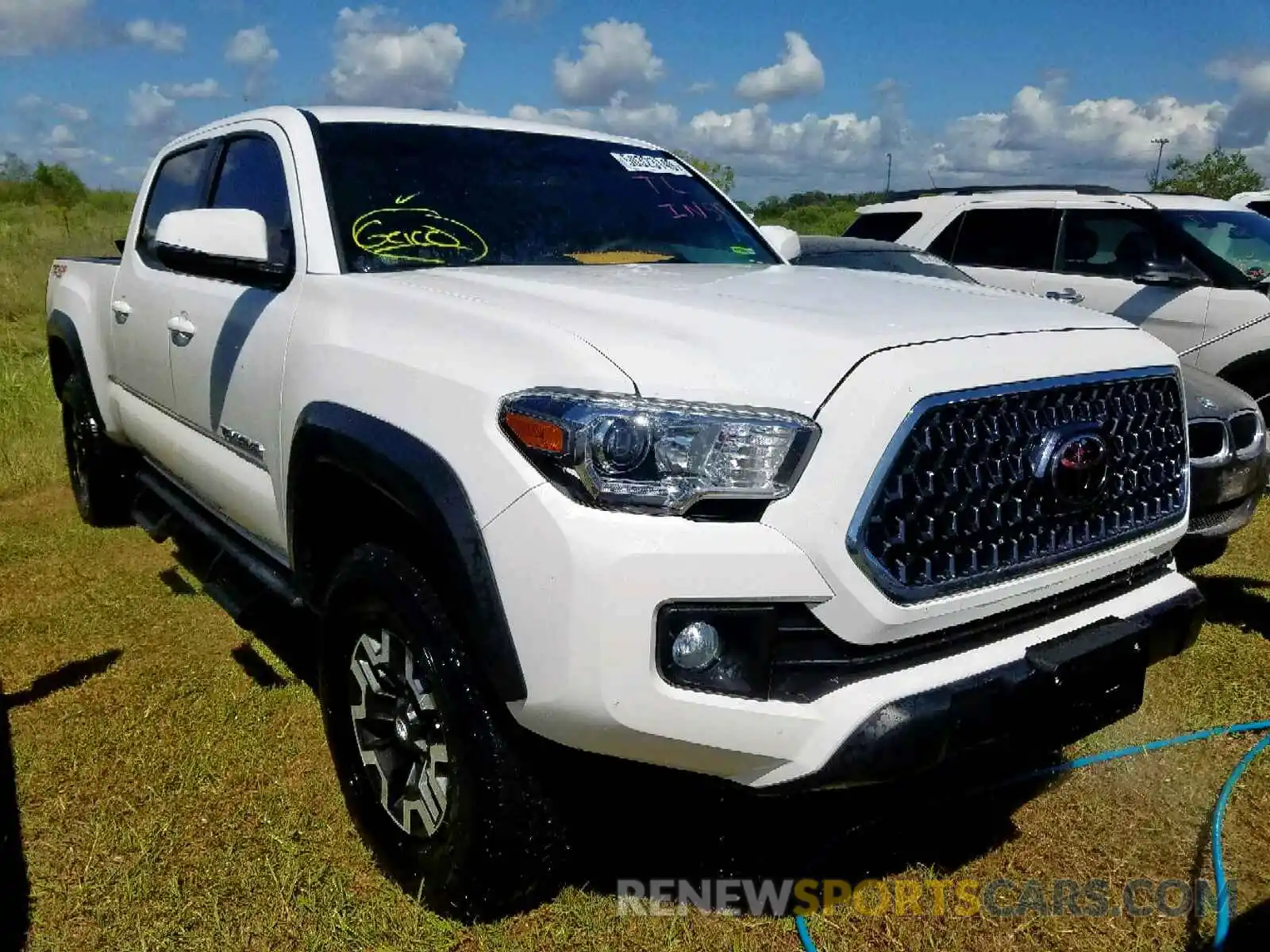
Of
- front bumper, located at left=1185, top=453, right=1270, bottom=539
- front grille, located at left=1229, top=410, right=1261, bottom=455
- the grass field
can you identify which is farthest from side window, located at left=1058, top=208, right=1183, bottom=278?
the grass field

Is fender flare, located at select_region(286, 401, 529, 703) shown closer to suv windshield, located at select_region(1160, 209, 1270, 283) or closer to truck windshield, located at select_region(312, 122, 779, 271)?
truck windshield, located at select_region(312, 122, 779, 271)

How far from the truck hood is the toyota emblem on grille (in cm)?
26

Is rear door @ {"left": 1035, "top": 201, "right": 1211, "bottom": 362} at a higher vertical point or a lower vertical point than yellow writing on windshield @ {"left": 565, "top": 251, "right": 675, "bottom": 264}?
lower

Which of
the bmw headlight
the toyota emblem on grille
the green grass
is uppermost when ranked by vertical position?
the bmw headlight

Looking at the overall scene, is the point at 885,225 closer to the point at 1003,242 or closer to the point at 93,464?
the point at 1003,242

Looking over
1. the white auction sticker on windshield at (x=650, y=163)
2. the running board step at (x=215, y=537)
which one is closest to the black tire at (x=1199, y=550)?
the white auction sticker on windshield at (x=650, y=163)

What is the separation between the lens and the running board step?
3061mm

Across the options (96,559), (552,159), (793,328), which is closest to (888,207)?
(552,159)

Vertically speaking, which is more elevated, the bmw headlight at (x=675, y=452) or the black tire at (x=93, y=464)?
the bmw headlight at (x=675, y=452)

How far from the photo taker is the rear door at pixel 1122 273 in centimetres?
645

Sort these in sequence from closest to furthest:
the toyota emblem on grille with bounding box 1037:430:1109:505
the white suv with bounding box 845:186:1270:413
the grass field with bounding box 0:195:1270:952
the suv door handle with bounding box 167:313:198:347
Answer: the toyota emblem on grille with bounding box 1037:430:1109:505
the grass field with bounding box 0:195:1270:952
the suv door handle with bounding box 167:313:198:347
the white suv with bounding box 845:186:1270:413

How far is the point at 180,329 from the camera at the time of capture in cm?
351

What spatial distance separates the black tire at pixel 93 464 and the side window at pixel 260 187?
170cm

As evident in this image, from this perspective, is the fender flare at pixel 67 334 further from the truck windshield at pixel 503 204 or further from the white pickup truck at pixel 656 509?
the truck windshield at pixel 503 204
